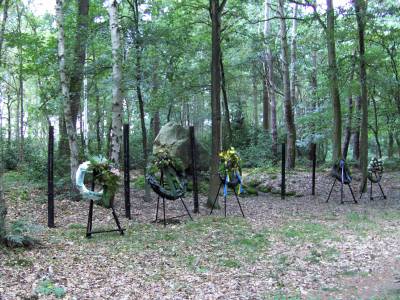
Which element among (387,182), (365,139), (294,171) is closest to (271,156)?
(294,171)

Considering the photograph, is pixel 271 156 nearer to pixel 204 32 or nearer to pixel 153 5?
pixel 204 32

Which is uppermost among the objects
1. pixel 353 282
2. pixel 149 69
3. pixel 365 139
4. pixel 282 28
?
pixel 282 28

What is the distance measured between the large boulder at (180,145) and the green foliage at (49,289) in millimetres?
8955

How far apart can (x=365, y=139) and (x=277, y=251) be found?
26.7 ft

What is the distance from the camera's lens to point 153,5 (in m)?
12.1

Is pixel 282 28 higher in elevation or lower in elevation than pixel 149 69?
higher

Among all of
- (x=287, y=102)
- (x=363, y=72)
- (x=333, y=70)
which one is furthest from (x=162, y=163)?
(x=287, y=102)

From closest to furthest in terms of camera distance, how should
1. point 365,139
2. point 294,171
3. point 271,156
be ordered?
point 365,139 < point 294,171 < point 271,156

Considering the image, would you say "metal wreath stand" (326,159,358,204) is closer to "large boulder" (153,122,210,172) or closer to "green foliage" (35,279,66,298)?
"large boulder" (153,122,210,172)

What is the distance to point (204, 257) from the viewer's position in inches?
260

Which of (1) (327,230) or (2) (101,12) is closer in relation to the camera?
(1) (327,230)

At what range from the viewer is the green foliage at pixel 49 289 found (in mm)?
4703

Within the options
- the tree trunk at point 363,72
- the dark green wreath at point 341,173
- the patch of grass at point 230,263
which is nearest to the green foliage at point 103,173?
the patch of grass at point 230,263

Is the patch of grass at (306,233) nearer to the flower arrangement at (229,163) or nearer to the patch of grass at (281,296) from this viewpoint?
the flower arrangement at (229,163)
